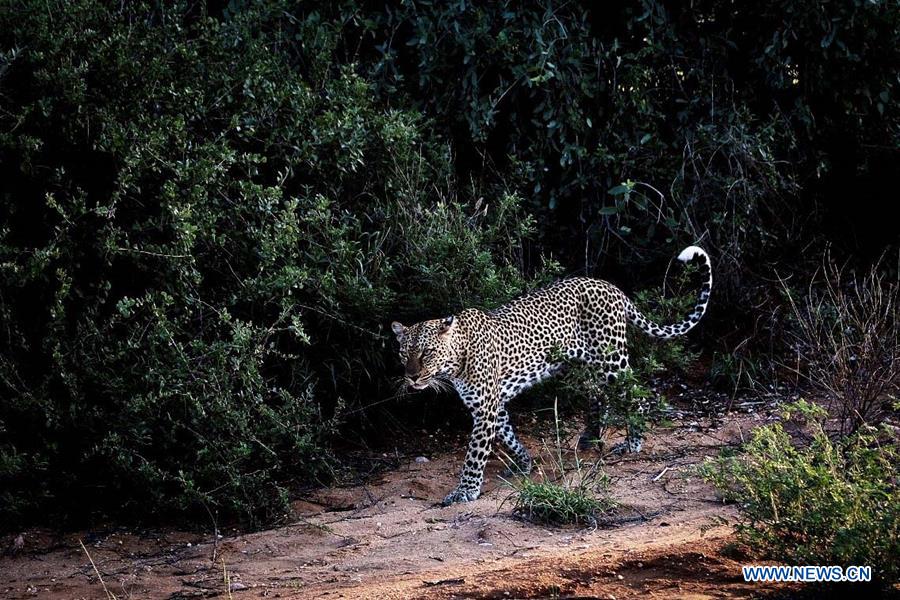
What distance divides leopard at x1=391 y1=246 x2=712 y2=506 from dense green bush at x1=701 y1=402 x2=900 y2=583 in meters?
2.27

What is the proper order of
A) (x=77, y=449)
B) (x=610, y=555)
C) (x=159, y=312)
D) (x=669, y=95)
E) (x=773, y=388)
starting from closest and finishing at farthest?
1. (x=610, y=555)
2. (x=159, y=312)
3. (x=77, y=449)
4. (x=773, y=388)
5. (x=669, y=95)

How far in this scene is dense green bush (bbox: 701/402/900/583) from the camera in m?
5.12

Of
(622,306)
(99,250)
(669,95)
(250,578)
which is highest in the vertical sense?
(669,95)

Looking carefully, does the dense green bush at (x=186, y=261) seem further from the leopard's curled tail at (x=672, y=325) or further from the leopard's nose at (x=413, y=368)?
the leopard's curled tail at (x=672, y=325)

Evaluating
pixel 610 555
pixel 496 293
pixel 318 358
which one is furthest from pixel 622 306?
pixel 610 555

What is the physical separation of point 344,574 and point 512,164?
14.4ft

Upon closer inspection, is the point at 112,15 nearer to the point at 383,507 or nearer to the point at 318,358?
the point at 318,358

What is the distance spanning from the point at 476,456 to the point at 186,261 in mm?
2279

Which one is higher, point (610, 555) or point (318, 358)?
point (318, 358)

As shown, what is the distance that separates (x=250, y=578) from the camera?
21.2 feet

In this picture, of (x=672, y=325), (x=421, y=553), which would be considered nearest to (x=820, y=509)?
(x=421, y=553)

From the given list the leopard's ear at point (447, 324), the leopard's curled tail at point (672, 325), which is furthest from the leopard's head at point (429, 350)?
the leopard's curled tail at point (672, 325)

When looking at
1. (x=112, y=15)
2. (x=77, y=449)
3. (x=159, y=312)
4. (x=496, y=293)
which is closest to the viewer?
(x=159, y=312)

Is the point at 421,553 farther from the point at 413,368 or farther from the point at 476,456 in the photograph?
the point at 413,368
